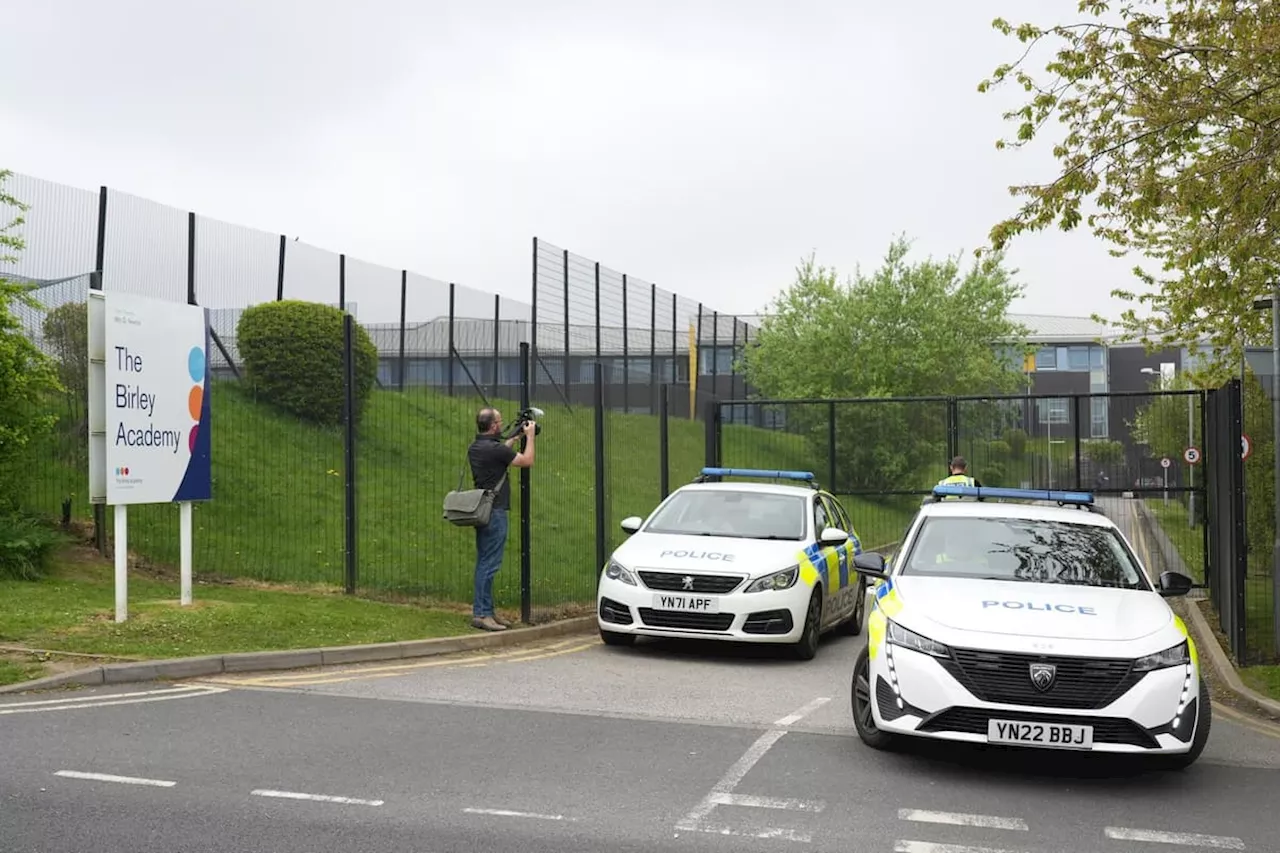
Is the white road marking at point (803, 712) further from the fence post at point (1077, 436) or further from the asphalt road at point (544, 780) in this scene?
the fence post at point (1077, 436)

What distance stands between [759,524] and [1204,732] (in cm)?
589

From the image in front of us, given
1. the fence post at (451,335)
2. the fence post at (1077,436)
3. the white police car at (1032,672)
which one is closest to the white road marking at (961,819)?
the white police car at (1032,672)

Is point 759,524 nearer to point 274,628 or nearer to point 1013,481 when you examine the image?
point 274,628

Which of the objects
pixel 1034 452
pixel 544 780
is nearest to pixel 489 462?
pixel 544 780

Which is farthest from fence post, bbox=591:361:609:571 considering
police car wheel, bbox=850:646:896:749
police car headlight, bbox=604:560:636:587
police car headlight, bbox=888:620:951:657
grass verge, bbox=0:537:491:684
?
police car headlight, bbox=888:620:951:657

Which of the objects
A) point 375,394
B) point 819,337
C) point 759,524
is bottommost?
point 759,524

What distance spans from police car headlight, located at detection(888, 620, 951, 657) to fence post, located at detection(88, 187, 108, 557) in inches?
310

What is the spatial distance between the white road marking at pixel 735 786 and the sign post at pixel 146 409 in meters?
5.42

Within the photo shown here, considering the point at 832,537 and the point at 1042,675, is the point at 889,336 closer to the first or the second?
the point at 832,537

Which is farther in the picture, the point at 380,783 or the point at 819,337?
the point at 819,337

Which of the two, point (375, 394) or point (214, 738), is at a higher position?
point (375, 394)

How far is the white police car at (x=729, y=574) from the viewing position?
423 inches

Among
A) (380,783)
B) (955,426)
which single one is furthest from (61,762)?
(955,426)

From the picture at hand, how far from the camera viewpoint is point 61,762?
20.4 ft
